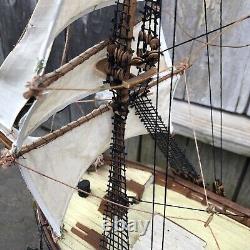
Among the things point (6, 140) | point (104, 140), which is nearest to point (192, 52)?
point (104, 140)

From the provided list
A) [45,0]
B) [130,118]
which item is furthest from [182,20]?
[45,0]

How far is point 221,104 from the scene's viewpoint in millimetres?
3375

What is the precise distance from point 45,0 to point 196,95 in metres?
1.97

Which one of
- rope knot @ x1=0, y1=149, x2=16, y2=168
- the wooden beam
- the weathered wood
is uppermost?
the weathered wood

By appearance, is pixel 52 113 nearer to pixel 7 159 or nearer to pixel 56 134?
pixel 56 134

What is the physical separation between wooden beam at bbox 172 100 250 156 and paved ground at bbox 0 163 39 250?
200cm

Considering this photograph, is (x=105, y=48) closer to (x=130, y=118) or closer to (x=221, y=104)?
(x=130, y=118)

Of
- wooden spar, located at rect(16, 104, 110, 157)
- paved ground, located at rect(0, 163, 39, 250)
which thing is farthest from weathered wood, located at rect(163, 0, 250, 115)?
paved ground, located at rect(0, 163, 39, 250)

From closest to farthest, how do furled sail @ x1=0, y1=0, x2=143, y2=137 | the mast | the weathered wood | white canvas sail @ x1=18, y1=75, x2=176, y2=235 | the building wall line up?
1. furled sail @ x1=0, y1=0, x2=143, y2=137
2. the mast
3. white canvas sail @ x1=18, y1=75, x2=176, y2=235
4. the weathered wood
5. the building wall

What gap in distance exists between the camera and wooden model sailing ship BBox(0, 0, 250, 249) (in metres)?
2.24

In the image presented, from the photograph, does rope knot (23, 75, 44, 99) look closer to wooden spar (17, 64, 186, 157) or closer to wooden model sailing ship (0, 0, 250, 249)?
wooden model sailing ship (0, 0, 250, 249)

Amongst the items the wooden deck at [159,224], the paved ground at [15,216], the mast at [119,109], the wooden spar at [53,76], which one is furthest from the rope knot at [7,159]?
the paved ground at [15,216]

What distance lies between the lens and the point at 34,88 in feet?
6.14

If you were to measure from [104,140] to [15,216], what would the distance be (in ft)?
5.67
